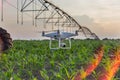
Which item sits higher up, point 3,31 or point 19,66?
point 3,31

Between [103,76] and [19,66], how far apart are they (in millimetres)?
3963

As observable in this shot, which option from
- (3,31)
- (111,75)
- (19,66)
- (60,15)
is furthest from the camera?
(60,15)

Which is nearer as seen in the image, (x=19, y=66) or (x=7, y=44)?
(x=19, y=66)

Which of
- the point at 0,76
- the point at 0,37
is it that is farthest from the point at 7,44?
the point at 0,76

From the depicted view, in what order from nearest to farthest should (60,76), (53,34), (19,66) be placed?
(60,76) < (19,66) < (53,34)

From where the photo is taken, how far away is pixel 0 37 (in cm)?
1584

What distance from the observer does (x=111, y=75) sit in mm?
11047

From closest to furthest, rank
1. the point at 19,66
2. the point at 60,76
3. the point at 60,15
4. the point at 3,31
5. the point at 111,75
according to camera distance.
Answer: the point at 60,76, the point at 111,75, the point at 19,66, the point at 3,31, the point at 60,15

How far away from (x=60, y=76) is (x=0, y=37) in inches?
235

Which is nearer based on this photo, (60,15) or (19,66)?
(19,66)

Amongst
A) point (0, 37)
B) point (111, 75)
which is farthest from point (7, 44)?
point (111, 75)

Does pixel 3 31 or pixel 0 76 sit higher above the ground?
pixel 3 31

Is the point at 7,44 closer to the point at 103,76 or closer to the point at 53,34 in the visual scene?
the point at 103,76

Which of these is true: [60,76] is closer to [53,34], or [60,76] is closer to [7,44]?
[7,44]
